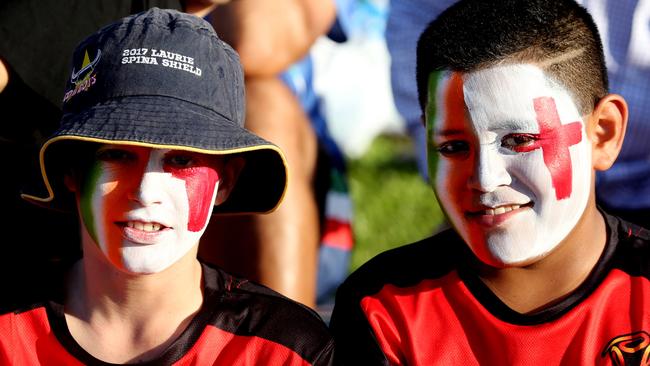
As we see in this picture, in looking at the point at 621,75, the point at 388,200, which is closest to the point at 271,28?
the point at 621,75

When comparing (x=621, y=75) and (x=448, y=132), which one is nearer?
(x=448, y=132)

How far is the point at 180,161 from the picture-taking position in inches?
99.0

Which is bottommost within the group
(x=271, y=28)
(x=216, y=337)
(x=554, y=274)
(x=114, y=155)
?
(x=216, y=337)

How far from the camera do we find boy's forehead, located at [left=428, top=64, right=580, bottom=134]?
2.54 meters

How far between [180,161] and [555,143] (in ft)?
2.66

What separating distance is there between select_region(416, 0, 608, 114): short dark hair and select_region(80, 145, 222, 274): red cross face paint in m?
0.61

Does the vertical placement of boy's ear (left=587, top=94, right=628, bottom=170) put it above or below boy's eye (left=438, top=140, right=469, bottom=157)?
above

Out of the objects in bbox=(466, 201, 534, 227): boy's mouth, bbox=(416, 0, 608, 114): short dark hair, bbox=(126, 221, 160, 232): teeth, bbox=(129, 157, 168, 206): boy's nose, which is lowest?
bbox=(126, 221, 160, 232): teeth

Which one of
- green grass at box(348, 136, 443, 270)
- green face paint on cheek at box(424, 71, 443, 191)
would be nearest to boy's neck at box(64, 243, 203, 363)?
green face paint on cheek at box(424, 71, 443, 191)

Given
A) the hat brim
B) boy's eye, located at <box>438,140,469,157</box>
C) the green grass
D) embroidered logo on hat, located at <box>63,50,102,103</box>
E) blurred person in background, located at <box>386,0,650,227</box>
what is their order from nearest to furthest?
1. the hat brim
2. embroidered logo on hat, located at <box>63,50,102,103</box>
3. boy's eye, located at <box>438,140,469,157</box>
4. blurred person in background, located at <box>386,0,650,227</box>
5. the green grass

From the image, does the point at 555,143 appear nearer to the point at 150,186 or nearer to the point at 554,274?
the point at 554,274

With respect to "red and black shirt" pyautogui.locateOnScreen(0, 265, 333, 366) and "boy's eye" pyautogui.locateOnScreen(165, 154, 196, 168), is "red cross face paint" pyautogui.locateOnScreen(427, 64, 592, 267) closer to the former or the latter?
"red and black shirt" pyautogui.locateOnScreen(0, 265, 333, 366)

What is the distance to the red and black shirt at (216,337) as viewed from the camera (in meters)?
2.55

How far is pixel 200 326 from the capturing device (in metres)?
2.60
